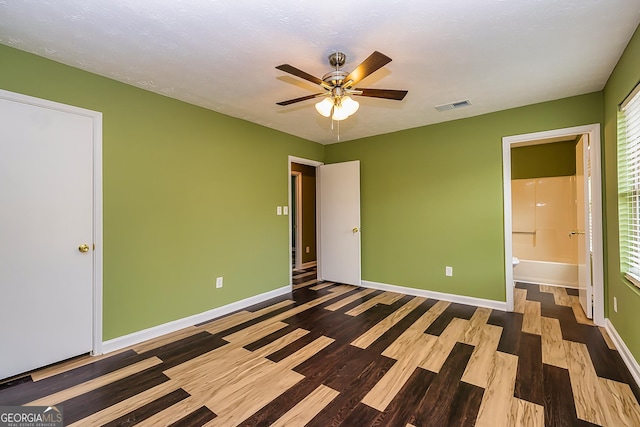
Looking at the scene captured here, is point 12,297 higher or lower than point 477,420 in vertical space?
higher

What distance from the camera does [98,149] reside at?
8.29ft

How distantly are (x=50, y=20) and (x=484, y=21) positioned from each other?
2786 millimetres

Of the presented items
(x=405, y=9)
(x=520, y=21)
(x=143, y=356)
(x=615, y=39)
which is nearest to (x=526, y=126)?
(x=615, y=39)

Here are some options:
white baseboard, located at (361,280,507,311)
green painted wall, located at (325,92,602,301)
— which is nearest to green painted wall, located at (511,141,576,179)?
green painted wall, located at (325,92,602,301)

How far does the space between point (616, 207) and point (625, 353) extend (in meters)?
1.22

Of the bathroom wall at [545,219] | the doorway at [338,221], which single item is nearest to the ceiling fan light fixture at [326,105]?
the doorway at [338,221]

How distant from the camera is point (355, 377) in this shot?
2.15m

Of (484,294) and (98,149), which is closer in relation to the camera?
(98,149)

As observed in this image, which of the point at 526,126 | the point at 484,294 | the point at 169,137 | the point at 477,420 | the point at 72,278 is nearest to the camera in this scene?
the point at 477,420

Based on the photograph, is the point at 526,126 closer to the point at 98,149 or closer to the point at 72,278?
the point at 98,149

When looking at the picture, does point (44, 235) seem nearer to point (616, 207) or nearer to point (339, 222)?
point (339, 222)

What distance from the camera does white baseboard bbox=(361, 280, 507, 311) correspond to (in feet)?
11.8

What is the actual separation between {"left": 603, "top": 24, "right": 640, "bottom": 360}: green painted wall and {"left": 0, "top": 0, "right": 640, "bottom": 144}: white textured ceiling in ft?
0.44

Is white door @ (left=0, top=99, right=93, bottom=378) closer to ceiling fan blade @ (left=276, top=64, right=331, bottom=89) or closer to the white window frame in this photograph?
ceiling fan blade @ (left=276, top=64, right=331, bottom=89)
